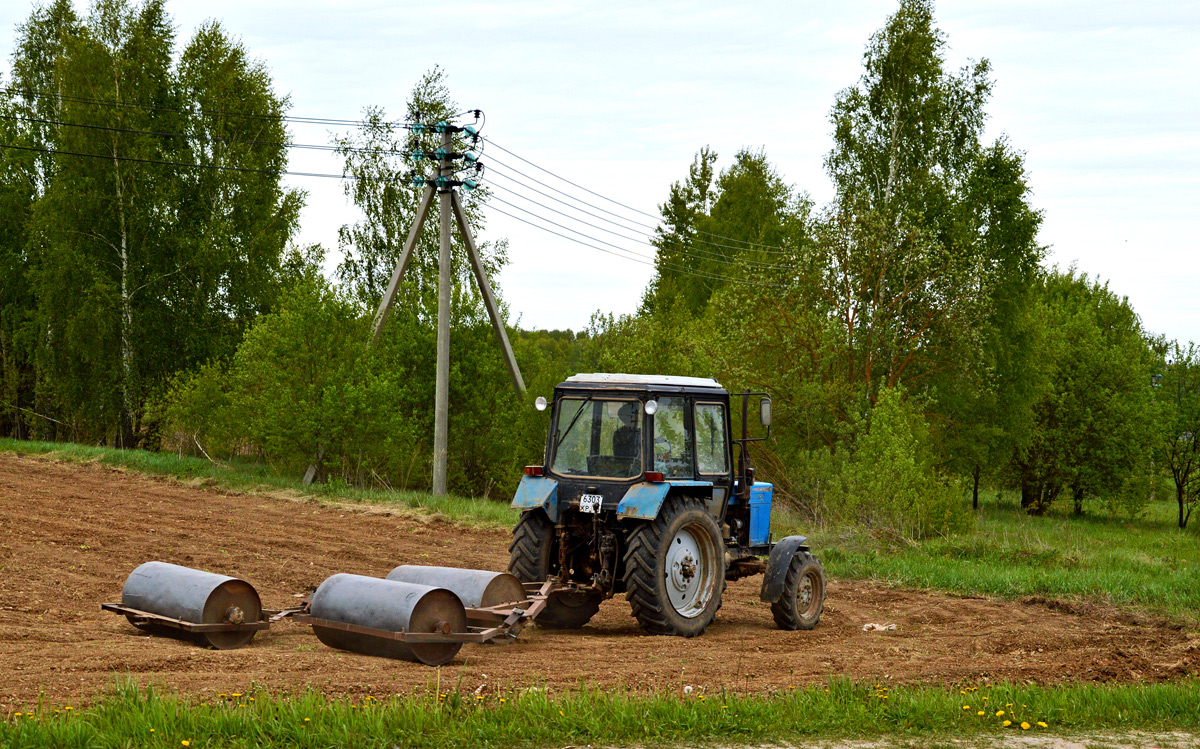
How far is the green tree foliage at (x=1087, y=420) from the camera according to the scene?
36.4 m

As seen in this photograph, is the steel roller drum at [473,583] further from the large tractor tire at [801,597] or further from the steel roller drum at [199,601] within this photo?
the large tractor tire at [801,597]

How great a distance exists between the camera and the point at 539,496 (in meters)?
9.58

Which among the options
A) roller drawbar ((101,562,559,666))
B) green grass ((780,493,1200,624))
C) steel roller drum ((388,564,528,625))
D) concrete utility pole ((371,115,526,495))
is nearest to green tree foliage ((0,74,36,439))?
concrete utility pole ((371,115,526,495))

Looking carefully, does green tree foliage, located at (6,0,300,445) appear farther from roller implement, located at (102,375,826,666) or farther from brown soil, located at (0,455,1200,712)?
roller implement, located at (102,375,826,666)

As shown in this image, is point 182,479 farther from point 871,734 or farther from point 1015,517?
point 1015,517

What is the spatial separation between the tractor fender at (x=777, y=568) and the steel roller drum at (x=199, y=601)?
464cm

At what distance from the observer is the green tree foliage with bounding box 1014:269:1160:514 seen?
36.4 metres

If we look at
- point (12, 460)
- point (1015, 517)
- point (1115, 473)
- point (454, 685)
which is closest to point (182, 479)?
point (12, 460)

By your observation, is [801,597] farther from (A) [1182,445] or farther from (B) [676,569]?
(A) [1182,445]

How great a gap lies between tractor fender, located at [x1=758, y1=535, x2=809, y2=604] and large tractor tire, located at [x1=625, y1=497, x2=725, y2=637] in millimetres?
685

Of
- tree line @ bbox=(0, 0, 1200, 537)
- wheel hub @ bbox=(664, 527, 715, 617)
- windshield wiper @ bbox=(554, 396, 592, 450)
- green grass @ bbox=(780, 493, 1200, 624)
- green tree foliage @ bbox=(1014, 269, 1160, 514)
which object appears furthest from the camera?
green tree foliage @ bbox=(1014, 269, 1160, 514)

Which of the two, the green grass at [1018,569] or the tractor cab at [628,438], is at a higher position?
the tractor cab at [628,438]

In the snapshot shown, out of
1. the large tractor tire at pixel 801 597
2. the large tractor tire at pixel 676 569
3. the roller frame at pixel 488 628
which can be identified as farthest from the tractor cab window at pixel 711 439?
the roller frame at pixel 488 628

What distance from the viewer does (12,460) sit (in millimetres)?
24328
